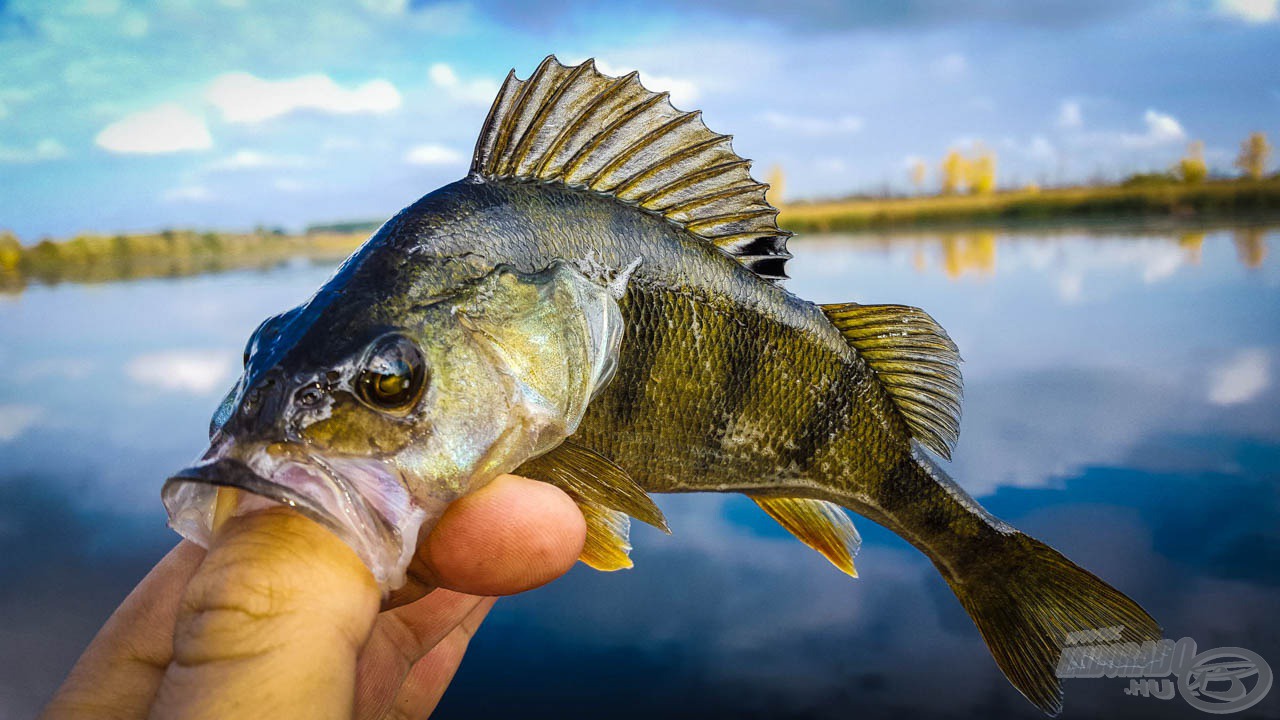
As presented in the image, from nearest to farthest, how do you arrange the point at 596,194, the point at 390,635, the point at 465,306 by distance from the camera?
the point at 465,306
the point at 596,194
the point at 390,635

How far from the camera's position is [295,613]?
101 centimetres

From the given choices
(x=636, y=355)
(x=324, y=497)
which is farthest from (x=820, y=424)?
(x=324, y=497)

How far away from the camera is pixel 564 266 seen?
1508 millimetres

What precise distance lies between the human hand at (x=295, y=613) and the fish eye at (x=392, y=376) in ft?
0.68

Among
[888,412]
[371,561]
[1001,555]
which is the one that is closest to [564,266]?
[371,561]

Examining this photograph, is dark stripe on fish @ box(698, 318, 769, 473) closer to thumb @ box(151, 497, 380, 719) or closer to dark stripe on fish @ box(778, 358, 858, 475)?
dark stripe on fish @ box(778, 358, 858, 475)

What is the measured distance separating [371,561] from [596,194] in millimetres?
881

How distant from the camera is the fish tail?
5.69ft

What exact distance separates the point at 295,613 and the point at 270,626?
33mm

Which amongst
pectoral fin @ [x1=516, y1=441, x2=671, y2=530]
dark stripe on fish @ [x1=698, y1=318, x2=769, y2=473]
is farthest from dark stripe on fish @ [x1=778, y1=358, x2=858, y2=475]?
pectoral fin @ [x1=516, y1=441, x2=671, y2=530]

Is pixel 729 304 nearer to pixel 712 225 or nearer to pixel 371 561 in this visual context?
pixel 712 225

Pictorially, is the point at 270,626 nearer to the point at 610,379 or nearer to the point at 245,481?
the point at 245,481

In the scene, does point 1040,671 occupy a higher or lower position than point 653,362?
lower

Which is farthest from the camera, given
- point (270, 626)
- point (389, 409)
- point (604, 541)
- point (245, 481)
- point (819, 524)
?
point (819, 524)
